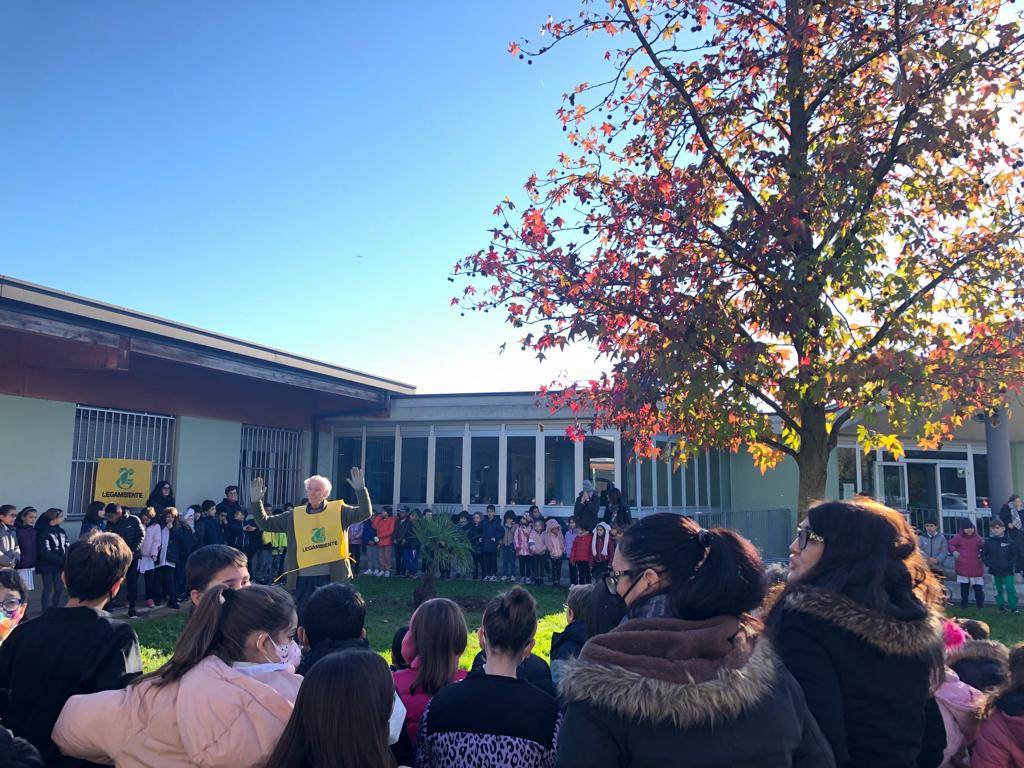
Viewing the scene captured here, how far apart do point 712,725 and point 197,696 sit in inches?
64.1

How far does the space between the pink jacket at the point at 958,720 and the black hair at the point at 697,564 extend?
5.69ft

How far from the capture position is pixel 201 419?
Answer: 49.7 feet

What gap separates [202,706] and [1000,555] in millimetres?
13299

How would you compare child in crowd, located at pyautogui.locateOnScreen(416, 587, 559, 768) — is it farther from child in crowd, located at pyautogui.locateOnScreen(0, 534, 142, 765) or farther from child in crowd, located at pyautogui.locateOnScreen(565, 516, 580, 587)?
child in crowd, located at pyautogui.locateOnScreen(565, 516, 580, 587)

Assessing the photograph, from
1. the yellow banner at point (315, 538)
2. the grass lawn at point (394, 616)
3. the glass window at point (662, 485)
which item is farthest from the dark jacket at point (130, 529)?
the glass window at point (662, 485)

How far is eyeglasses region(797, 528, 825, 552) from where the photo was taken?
241 centimetres

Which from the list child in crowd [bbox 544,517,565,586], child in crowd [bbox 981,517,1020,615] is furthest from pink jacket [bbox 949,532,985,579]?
child in crowd [bbox 544,517,565,586]

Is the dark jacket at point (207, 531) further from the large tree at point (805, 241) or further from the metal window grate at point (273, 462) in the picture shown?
the large tree at point (805, 241)

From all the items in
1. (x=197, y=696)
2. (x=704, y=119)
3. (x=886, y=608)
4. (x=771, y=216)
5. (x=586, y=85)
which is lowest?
(x=197, y=696)

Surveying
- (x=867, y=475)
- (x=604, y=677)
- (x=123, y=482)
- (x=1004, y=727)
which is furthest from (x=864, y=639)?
(x=867, y=475)

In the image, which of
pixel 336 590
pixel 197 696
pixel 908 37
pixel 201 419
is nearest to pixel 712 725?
pixel 197 696

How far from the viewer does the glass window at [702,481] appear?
65.8ft

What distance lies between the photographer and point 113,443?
1358 centimetres

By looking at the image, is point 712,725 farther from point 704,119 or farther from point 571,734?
point 704,119
